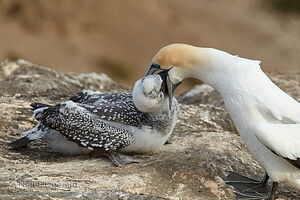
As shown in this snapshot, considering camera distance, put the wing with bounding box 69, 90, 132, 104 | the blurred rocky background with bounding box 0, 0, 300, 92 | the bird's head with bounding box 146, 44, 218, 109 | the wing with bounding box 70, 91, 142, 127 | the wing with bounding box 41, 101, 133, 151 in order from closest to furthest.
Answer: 1. the bird's head with bounding box 146, 44, 218, 109
2. the wing with bounding box 41, 101, 133, 151
3. the wing with bounding box 70, 91, 142, 127
4. the wing with bounding box 69, 90, 132, 104
5. the blurred rocky background with bounding box 0, 0, 300, 92

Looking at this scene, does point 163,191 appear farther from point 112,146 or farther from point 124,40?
point 124,40

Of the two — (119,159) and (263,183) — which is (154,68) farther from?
(263,183)

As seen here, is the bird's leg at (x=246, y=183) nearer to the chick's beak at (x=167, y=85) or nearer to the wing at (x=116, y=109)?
the chick's beak at (x=167, y=85)

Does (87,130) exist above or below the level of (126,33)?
above

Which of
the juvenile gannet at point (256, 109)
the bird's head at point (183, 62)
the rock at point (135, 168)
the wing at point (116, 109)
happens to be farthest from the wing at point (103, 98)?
the juvenile gannet at point (256, 109)

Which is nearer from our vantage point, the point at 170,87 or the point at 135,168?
the point at 135,168

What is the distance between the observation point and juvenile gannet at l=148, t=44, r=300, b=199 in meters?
7.05

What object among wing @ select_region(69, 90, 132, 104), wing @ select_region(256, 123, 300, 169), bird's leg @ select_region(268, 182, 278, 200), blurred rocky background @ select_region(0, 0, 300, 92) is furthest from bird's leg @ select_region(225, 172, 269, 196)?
blurred rocky background @ select_region(0, 0, 300, 92)

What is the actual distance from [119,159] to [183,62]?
3.52 ft

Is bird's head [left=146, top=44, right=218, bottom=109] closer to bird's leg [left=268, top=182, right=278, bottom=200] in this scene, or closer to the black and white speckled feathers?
the black and white speckled feathers

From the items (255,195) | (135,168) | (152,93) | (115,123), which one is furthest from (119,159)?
(255,195)

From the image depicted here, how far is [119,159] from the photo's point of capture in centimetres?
784

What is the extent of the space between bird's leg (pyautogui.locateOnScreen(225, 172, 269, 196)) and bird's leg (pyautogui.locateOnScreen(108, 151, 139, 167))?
875mm

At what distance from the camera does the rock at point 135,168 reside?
7.09 meters
